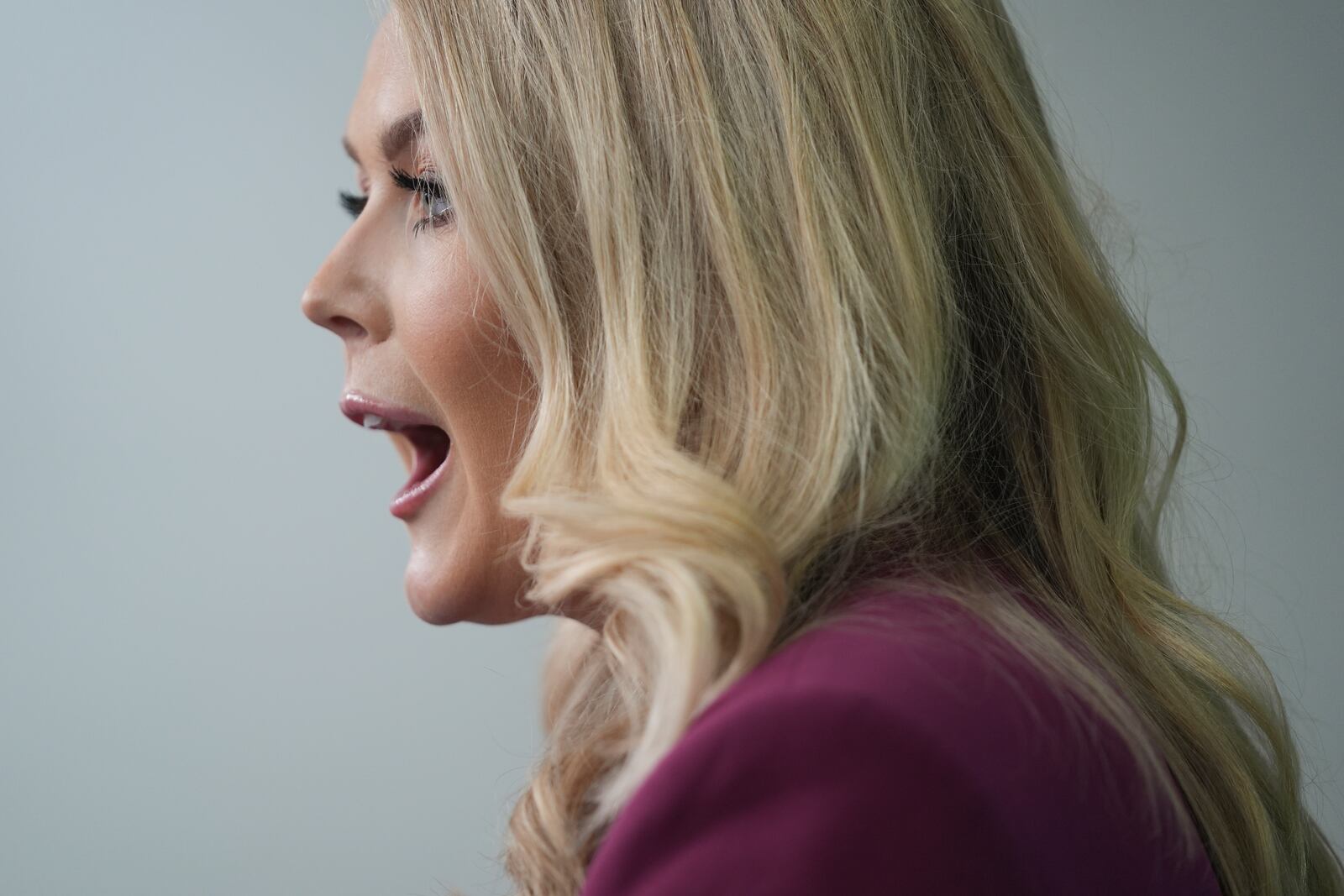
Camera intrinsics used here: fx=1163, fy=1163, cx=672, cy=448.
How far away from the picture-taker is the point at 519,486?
750 millimetres

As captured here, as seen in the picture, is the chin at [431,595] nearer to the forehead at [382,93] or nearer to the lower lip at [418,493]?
the lower lip at [418,493]

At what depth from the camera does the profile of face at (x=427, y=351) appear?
0.83 m

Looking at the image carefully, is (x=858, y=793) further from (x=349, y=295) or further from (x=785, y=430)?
(x=349, y=295)

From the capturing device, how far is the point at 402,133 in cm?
85

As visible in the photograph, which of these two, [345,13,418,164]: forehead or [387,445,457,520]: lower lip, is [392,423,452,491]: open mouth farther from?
[345,13,418,164]: forehead

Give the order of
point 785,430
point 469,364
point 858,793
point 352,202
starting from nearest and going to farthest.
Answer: point 858,793 → point 785,430 → point 469,364 → point 352,202

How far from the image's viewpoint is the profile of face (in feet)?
2.72

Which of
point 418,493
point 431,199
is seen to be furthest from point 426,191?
point 418,493

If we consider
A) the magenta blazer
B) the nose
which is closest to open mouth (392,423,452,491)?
the nose

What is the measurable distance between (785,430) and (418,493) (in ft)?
1.10

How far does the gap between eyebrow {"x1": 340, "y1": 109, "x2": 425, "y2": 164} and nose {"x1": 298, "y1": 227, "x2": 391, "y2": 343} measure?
0.22 ft

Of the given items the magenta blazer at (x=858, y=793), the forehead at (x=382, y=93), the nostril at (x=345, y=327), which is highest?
the forehead at (x=382, y=93)

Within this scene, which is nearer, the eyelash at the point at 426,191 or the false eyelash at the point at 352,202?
Result: the eyelash at the point at 426,191

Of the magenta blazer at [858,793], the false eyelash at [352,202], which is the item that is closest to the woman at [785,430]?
the magenta blazer at [858,793]
